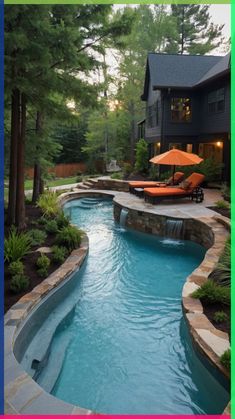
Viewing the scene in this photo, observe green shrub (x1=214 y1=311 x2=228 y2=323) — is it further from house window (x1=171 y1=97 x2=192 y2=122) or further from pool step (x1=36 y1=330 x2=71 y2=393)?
house window (x1=171 y1=97 x2=192 y2=122)

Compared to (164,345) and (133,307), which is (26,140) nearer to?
(133,307)

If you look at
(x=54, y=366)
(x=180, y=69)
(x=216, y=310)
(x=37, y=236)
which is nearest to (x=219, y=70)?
(x=180, y=69)

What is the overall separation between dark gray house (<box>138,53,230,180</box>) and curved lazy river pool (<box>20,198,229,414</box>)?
1110 centimetres

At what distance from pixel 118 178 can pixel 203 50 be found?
811 inches

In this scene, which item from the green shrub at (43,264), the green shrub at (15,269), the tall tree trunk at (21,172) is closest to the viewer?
the green shrub at (15,269)

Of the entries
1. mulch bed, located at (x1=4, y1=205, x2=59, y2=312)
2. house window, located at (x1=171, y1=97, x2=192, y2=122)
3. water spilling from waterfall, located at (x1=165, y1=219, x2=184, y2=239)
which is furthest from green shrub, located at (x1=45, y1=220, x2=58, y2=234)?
house window, located at (x1=171, y1=97, x2=192, y2=122)

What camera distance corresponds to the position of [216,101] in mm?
18203

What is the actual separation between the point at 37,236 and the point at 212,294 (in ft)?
15.8

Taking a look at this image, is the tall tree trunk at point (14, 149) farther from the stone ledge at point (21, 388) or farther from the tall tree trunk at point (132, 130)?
the tall tree trunk at point (132, 130)

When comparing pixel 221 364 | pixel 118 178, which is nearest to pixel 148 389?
pixel 221 364

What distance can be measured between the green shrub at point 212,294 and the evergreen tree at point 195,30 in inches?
1340

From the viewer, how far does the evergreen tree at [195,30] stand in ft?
114

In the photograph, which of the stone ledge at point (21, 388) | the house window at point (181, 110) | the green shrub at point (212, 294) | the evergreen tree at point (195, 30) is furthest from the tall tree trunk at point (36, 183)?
the evergreen tree at point (195, 30)

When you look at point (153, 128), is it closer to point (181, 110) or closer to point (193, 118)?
point (181, 110)
